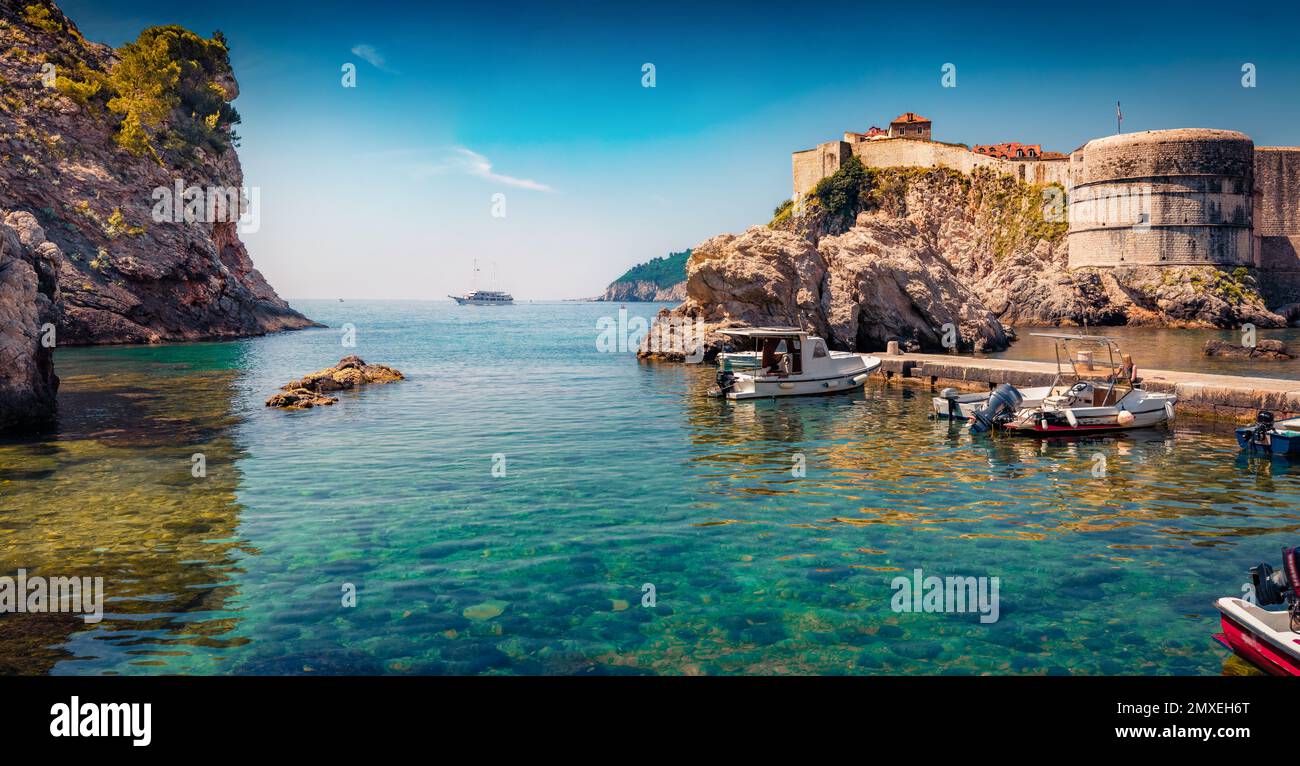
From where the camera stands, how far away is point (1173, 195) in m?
68.2

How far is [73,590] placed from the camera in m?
9.90

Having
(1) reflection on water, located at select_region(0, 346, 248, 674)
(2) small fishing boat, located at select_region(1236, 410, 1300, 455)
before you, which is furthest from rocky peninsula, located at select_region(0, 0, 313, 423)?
(2) small fishing boat, located at select_region(1236, 410, 1300, 455)

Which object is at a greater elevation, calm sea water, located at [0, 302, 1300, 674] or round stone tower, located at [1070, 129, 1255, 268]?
round stone tower, located at [1070, 129, 1255, 268]

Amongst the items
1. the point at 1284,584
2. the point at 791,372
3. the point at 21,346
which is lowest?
the point at 1284,584

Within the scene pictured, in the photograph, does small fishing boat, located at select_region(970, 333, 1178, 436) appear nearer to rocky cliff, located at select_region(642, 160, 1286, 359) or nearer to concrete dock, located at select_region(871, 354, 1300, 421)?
concrete dock, located at select_region(871, 354, 1300, 421)

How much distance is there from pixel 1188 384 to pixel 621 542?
19.1 metres

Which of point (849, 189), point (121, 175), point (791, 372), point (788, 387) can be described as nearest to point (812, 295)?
point (791, 372)

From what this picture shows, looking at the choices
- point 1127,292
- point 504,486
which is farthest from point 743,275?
point 1127,292

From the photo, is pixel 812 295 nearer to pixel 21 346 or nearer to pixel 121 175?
pixel 21 346

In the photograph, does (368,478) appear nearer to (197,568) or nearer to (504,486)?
(504,486)

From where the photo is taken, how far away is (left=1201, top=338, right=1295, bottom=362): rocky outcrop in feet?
130

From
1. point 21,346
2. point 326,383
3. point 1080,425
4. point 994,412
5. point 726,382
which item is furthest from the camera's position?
point 326,383
